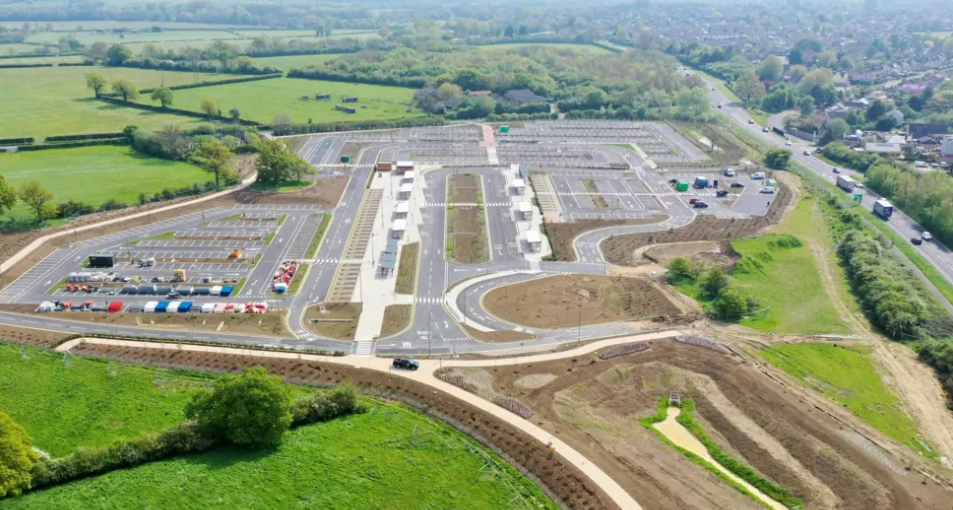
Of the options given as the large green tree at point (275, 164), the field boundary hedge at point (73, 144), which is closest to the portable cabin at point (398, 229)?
the large green tree at point (275, 164)

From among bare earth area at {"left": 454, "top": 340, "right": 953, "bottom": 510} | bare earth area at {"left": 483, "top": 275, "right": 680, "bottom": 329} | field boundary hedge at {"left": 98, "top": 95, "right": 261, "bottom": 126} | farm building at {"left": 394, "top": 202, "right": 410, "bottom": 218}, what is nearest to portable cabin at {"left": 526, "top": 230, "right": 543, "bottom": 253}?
bare earth area at {"left": 483, "top": 275, "right": 680, "bottom": 329}

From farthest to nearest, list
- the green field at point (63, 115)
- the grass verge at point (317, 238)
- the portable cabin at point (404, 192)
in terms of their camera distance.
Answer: the green field at point (63, 115) → the portable cabin at point (404, 192) → the grass verge at point (317, 238)

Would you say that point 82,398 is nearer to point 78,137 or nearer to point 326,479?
point 326,479

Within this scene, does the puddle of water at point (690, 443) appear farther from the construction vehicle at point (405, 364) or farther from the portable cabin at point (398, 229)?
the portable cabin at point (398, 229)

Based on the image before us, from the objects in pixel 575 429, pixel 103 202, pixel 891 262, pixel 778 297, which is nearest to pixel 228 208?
pixel 103 202

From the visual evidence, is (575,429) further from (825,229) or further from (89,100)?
(89,100)

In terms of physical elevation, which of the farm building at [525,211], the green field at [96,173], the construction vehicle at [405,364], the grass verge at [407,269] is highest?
the green field at [96,173]
